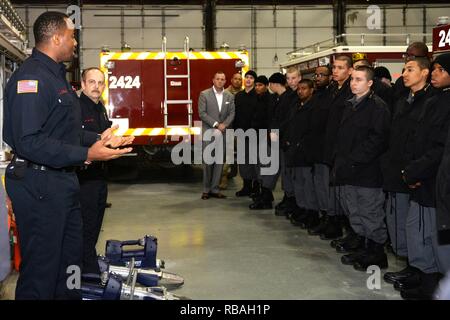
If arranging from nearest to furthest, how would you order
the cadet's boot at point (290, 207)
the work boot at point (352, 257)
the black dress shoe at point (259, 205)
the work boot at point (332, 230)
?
the work boot at point (352, 257) → the work boot at point (332, 230) → the cadet's boot at point (290, 207) → the black dress shoe at point (259, 205)

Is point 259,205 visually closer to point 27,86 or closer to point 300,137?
point 300,137

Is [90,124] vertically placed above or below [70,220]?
above

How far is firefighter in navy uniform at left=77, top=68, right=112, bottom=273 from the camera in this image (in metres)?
4.85

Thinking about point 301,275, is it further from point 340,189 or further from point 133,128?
point 133,128

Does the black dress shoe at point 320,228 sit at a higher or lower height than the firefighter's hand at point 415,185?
lower

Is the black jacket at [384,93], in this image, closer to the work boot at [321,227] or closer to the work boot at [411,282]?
the work boot at [321,227]

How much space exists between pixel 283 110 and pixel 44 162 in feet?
17.6

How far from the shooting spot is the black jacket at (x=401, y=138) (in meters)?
4.90

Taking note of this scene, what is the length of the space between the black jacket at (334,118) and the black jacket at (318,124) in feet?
1.45

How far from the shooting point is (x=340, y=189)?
6141 mm

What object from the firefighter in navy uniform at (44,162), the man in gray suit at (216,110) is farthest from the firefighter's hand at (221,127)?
→ the firefighter in navy uniform at (44,162)

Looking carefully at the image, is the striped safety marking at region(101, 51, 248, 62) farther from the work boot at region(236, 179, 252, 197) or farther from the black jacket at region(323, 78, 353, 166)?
the black jacket at region(323, 78, 353, 166)

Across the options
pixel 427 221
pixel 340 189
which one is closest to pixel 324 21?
pixel 340 189
